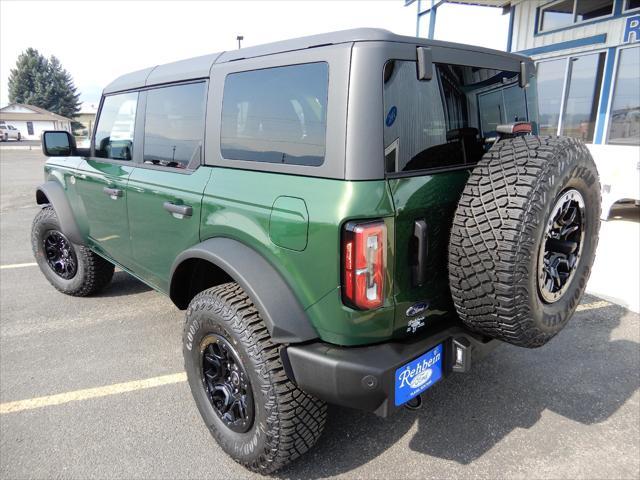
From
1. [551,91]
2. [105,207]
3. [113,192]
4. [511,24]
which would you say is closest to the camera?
[113,192]

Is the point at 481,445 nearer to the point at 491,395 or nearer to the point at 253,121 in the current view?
the point at 491,395

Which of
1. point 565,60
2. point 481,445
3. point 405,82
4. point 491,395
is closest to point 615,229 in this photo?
point 565,60

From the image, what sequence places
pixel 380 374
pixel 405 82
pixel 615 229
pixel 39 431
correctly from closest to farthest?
pixel 380 374, pixel 405 82, pixel 39 431, pixel 615 229

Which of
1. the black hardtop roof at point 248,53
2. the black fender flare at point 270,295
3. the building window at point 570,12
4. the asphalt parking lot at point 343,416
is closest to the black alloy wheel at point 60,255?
the asphalt parking lot at point 343,416

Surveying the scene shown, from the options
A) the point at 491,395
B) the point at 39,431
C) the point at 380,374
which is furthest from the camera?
the point at 491,395

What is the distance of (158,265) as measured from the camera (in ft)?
9.50

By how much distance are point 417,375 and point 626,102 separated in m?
8.70

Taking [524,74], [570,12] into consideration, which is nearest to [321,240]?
[524,74]

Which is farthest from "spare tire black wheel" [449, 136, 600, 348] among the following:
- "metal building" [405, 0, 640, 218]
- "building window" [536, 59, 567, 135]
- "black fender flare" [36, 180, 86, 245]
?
"building window" [536, 59, 567, 135]

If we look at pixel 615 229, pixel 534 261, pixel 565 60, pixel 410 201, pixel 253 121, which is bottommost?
pixel 615 229

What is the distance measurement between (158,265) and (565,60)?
954 cm

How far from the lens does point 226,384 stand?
229 centimetres

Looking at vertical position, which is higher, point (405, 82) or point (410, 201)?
point (405, 82)

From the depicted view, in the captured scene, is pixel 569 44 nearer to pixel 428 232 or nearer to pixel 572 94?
pixel 572 94
